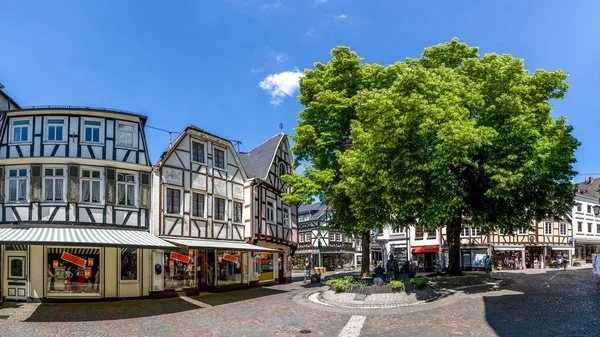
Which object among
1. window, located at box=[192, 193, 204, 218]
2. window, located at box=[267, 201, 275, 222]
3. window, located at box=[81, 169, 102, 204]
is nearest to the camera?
window, located at box=[81, 169, 102, 204]

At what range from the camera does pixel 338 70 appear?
92.5ft

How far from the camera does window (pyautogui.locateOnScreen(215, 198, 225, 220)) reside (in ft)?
91.7

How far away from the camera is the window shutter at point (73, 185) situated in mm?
21891

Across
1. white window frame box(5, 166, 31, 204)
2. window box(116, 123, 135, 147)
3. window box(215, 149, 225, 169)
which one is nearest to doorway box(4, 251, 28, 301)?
white window frame box(5, 166, 31, 204)

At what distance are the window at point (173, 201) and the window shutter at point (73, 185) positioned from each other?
446 centimetres

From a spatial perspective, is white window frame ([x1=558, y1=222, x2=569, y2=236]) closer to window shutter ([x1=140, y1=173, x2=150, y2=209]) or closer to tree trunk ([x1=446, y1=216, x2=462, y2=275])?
tree trunk ([x1=446, y1=216, x2=462, y2=275])

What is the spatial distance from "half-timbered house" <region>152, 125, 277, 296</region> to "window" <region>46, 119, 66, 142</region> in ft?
15.2

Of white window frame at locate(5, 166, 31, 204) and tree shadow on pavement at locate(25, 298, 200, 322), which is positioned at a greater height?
white window frame at locate(5, 166, 31, 204)

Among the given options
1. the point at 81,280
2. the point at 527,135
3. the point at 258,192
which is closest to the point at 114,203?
the point at 81,280

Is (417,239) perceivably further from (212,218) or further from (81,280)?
(81,280)

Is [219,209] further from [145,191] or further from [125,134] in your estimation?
[125,134]

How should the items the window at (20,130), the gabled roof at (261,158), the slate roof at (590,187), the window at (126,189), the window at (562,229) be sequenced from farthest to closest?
the slate roof at (590,187), the window at (562,229), the gabled roof at (261,158), the window at (126,189), the window at (20,130)

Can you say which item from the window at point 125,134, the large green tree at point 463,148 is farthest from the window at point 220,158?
the large green tree at point 463,148

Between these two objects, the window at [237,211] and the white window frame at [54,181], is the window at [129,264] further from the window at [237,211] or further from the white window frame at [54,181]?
the window at [237,211]
